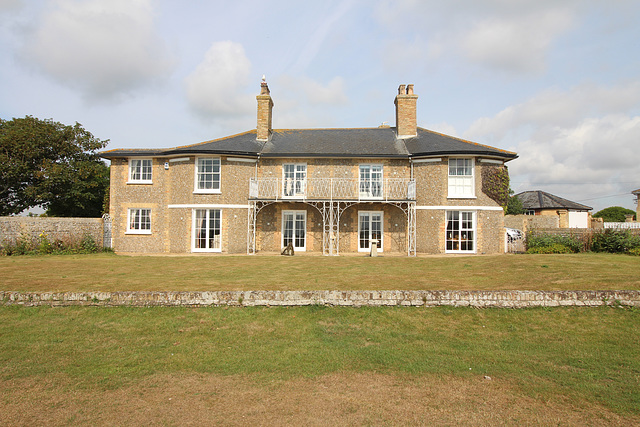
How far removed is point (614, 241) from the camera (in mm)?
16594

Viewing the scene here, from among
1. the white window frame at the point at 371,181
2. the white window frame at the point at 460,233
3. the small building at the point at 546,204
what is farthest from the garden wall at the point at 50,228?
the small building at the point at 546,204

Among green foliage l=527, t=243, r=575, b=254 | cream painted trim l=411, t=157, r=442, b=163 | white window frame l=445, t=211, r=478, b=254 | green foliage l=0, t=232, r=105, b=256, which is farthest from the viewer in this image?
cream painted trim l=411, t=157, r=442, b=163

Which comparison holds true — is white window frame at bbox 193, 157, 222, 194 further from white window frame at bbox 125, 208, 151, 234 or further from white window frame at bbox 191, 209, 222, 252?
white window frame at bbox 125, 208, 151, 234

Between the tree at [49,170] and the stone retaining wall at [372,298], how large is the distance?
66.2 feet

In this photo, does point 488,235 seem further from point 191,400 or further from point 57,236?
point 57,236

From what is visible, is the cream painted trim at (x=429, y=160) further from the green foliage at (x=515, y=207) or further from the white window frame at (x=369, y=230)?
the green foliage at (x=515, y=207)

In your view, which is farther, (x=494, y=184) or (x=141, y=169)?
(x=141, y=169)

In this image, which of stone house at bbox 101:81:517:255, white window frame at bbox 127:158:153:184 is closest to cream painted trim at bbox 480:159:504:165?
stone house at bbox 101:81:517:255

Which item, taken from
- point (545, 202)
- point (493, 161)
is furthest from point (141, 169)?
point (545, 202)

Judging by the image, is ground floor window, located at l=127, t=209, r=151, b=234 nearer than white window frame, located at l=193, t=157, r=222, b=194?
No

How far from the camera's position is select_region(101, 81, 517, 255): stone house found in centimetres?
1853

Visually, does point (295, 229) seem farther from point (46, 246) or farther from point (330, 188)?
point (46, 246)

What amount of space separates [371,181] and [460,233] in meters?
4.94

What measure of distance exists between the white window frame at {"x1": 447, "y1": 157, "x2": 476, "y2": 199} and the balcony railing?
1.92 metres
